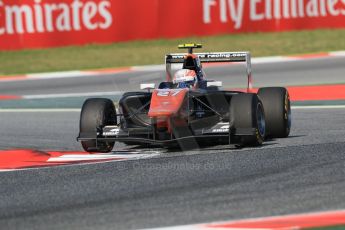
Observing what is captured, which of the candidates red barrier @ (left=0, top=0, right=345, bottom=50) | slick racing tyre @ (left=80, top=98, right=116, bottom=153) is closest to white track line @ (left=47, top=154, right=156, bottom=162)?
slick racing tyre @ (left=80, top=98, right=116, bottom=153)

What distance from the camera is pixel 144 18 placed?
72.9 feet

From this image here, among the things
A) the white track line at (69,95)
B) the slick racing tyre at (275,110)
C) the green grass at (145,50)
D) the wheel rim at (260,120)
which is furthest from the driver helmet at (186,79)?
the green grass at (145,50)

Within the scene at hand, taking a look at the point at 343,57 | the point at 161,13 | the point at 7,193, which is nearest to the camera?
the point at 7,193

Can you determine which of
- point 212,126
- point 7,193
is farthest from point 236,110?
point 7,193

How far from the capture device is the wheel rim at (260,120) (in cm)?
1065

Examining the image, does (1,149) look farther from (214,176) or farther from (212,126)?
(214,176)

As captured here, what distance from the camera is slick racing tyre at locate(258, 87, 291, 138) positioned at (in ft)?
37.1

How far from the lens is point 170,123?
10.4 meters

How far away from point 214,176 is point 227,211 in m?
1.56

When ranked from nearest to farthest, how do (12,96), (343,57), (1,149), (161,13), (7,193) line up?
(7,193) < (1,149) < (12,96) < (343,57) < (161,13)

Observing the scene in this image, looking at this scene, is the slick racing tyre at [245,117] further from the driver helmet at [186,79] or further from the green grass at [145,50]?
the green grass at [145,50]

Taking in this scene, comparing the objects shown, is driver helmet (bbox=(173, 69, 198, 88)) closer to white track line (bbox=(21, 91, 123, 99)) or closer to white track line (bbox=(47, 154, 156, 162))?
white track line (bbox=(47, 154, 156, 162))

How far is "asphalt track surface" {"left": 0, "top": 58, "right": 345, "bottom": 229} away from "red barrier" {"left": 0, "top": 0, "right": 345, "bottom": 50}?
9528 mm

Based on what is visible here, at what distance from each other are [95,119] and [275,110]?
206 centimetres
